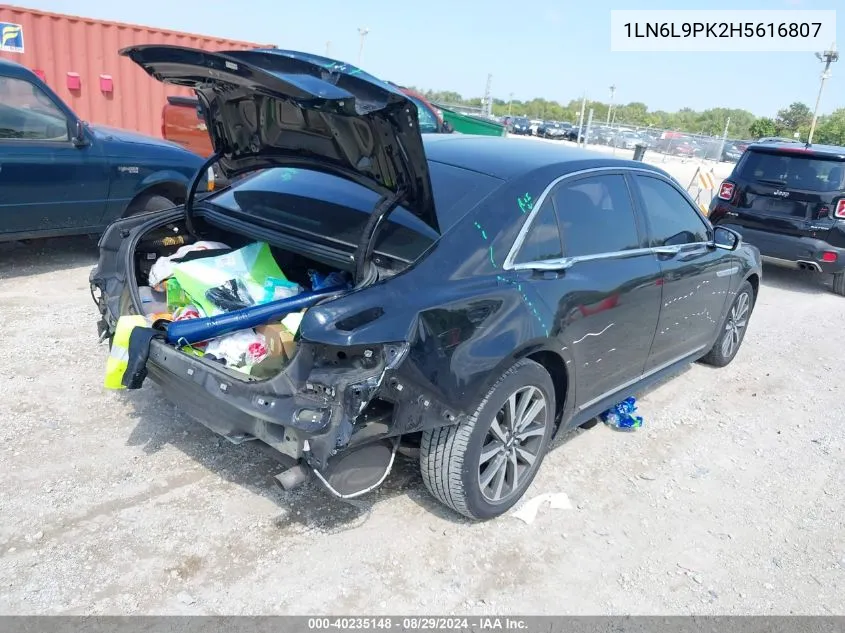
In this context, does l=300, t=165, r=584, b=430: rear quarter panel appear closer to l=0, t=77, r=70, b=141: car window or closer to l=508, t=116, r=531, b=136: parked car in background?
l=0, t=77, r=70, b=141: car window

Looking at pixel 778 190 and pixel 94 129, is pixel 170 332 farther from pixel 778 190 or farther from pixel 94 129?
pixel 778 190

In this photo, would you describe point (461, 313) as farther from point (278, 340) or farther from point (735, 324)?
point (735, 324)

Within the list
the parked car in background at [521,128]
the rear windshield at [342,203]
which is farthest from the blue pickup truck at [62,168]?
the parked car in background at [521,128]

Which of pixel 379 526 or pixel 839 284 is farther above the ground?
pixel 839 284

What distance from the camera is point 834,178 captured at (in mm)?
8031

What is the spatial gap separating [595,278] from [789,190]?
6.04 meters

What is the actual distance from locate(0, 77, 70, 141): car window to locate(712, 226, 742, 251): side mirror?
556 cm

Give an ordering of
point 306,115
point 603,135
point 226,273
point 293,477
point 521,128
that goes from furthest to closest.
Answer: point 521,128, point 603,135, point 226,273, point 306,115, point 293,477

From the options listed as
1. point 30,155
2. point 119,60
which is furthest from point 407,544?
point 119,60

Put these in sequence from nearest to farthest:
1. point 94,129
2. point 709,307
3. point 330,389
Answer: point 330,389
point 709,307
point 94,129

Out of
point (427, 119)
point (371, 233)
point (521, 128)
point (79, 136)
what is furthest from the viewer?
point (521, 128)

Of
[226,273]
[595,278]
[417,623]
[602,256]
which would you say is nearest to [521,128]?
[602,256]

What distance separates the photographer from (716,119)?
2795 inches

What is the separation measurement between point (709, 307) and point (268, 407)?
338cm
